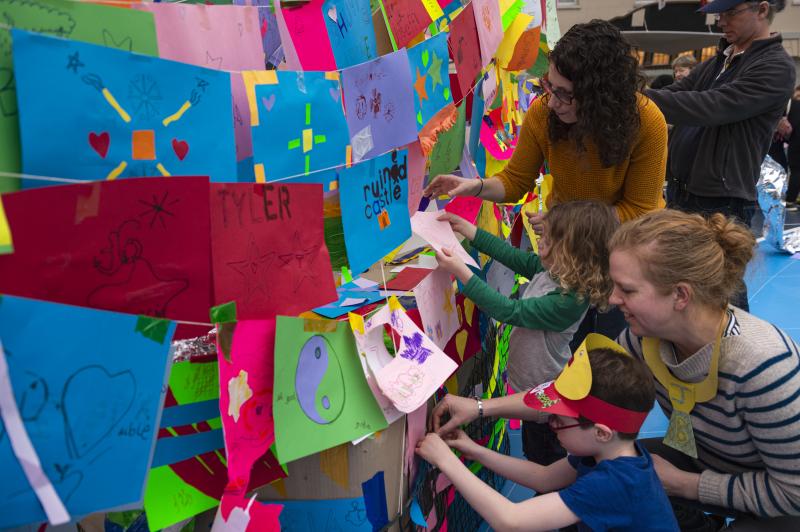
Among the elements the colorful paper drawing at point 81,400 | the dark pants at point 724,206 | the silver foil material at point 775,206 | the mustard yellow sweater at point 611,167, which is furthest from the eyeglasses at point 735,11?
the silver foil material at point 775,206

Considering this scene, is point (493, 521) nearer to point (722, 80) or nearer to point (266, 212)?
point (266, 212)

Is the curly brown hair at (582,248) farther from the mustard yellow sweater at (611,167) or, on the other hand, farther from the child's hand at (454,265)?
the child's hand at (454,265)

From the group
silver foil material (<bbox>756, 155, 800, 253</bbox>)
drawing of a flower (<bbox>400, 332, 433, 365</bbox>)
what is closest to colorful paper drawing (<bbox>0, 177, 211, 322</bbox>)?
drawing of a flower (<bbox>400, 332, 433, 365</bbox>)

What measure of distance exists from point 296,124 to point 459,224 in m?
0.86

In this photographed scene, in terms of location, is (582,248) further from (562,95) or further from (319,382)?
(319,382)

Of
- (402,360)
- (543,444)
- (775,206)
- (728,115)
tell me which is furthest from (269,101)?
(775,206)

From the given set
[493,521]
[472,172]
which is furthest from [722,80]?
[493,521]

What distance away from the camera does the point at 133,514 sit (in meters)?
1.26

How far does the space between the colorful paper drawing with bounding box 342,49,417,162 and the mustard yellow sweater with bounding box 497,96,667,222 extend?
627 mm

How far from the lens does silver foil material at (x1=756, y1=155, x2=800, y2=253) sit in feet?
19.6

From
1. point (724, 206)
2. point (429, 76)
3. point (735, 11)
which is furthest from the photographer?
point (724, 206)

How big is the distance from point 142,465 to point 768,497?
132 centimetres

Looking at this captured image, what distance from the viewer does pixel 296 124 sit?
4.17 ft

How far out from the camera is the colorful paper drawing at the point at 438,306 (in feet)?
5.65
